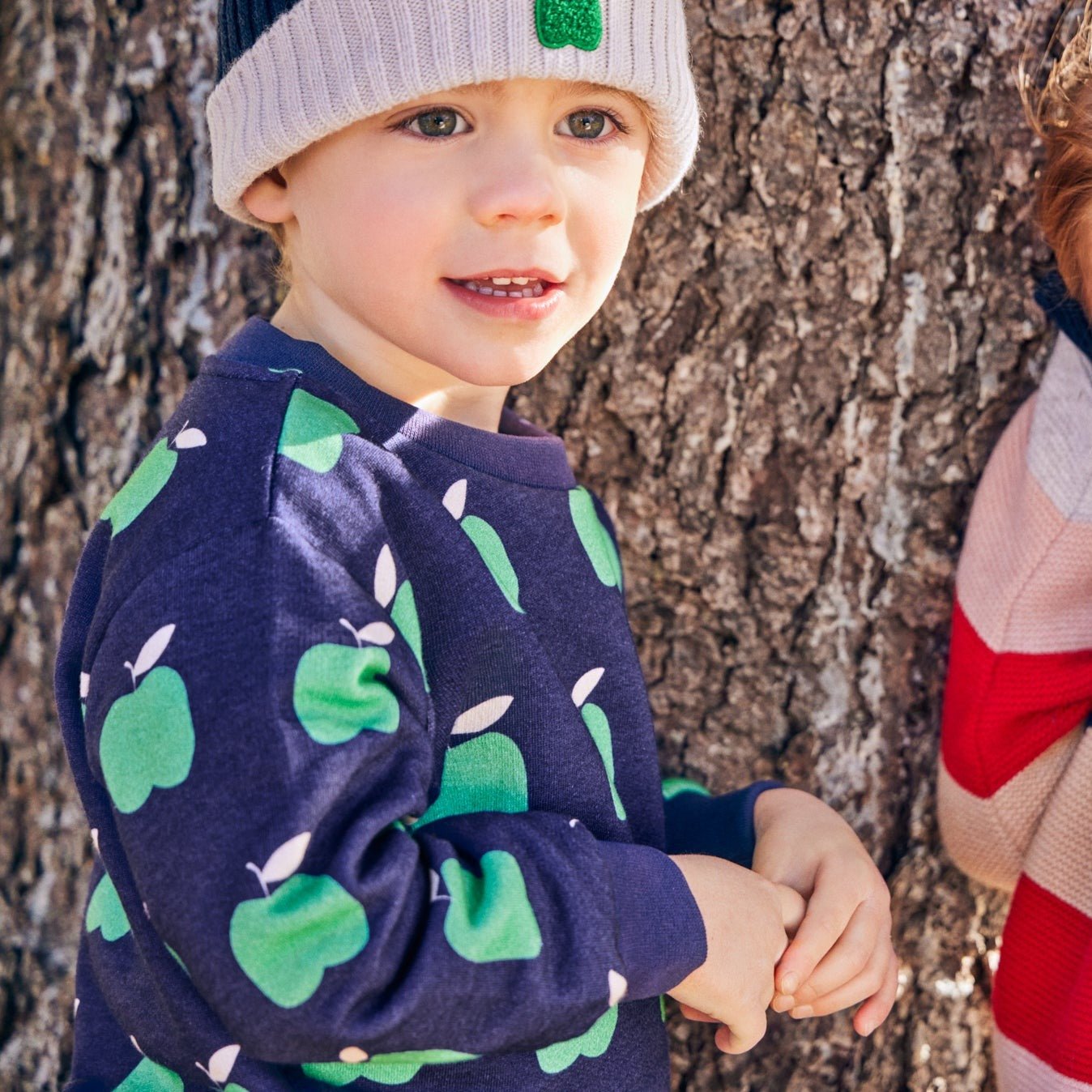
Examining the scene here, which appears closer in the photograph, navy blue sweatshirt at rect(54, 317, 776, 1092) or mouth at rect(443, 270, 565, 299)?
navy blue sweatshirt at rect(54, 317, 776, 1092)

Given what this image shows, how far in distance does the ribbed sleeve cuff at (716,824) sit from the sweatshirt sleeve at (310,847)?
418 millimetres

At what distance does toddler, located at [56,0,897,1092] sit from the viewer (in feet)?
3.65

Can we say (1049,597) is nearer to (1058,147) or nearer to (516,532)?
(1058,147)

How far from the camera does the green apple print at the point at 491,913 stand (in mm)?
1150

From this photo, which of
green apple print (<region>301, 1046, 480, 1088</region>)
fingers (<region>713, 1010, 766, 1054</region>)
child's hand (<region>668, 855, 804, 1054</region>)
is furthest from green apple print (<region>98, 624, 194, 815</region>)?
fingers (<region>713, 1010, 766, 1054</region>)

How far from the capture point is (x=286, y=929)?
1072mm

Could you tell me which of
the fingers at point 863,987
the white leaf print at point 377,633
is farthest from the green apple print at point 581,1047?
the white leaf print at point 377,633

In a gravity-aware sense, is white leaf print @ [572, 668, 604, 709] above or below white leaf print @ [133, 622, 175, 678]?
below

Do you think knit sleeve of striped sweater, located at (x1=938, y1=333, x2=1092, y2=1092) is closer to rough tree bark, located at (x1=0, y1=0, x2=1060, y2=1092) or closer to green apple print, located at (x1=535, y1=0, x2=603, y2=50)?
rough tree bark, located at (x1=0, y1=0, x2=1060, y2=1092)

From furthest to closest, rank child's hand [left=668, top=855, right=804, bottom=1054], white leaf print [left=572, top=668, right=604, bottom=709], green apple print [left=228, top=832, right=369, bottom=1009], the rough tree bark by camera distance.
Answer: the rough tree bark → white leaf print [left=572, top=668, right=604, bottom=709] → child's hand [left=668, top=855, right=804, bottom=1054] → green apple print [left=228, top=832, right=369, bottom=1009]

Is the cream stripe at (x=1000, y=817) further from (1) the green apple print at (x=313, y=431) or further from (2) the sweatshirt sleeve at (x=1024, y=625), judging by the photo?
(1) the green apple print at (x=313, y=431)

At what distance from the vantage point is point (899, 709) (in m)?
1.88

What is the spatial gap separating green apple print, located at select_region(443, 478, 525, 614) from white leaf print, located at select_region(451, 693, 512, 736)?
0.35 ft

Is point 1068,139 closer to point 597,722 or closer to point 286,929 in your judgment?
point 597,722
